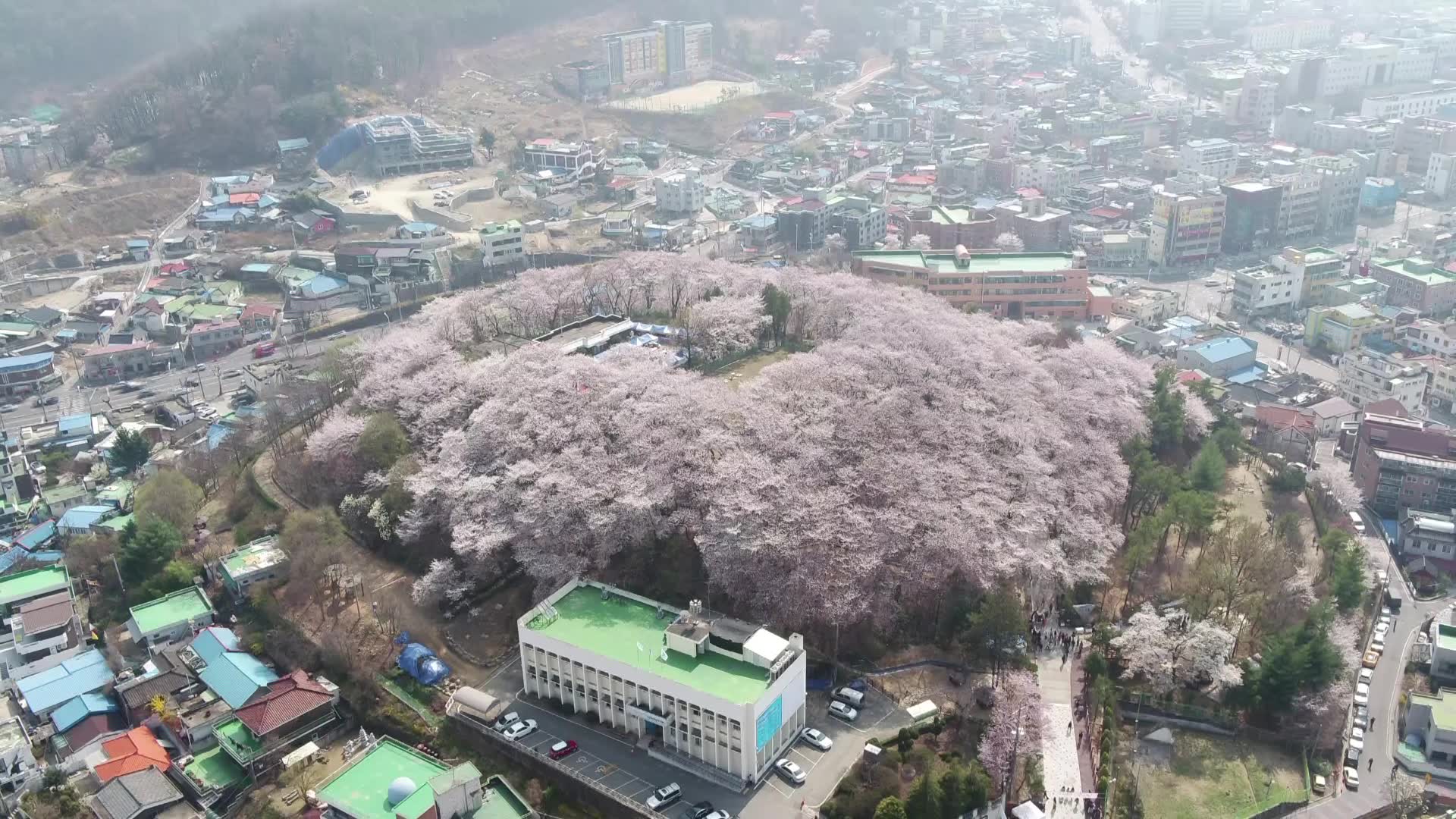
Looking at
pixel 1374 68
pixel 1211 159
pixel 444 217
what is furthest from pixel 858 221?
pixel 1374 68

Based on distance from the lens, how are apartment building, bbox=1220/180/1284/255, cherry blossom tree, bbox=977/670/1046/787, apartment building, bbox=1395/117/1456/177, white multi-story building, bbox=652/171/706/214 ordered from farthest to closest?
apartment building, bbox=1395/117/1456/177 < white multi-story building, bbox=652/171/706/214 < apartment building, bbox=1220/180/1284/255 < cherry blossom tree, bbox=977/670/1046/787

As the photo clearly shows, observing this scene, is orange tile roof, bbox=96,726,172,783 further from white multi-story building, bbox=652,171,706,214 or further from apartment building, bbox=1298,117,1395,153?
apartment building, bbox=1298,117,1395,153

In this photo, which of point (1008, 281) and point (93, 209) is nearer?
point (1008, 281)

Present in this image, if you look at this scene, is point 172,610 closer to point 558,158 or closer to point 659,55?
point 558,158

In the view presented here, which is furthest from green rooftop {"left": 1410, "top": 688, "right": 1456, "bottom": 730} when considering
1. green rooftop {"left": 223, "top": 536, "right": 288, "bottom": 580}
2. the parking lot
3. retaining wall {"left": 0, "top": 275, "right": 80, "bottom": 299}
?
retaining wall {"left": 0, "top": 275, "right": 80, "bottom": 299}

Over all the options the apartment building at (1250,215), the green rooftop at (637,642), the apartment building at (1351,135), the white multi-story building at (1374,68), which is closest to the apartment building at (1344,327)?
the apartment building at (1250,215)

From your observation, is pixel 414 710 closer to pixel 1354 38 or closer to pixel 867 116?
pixel 867 116
